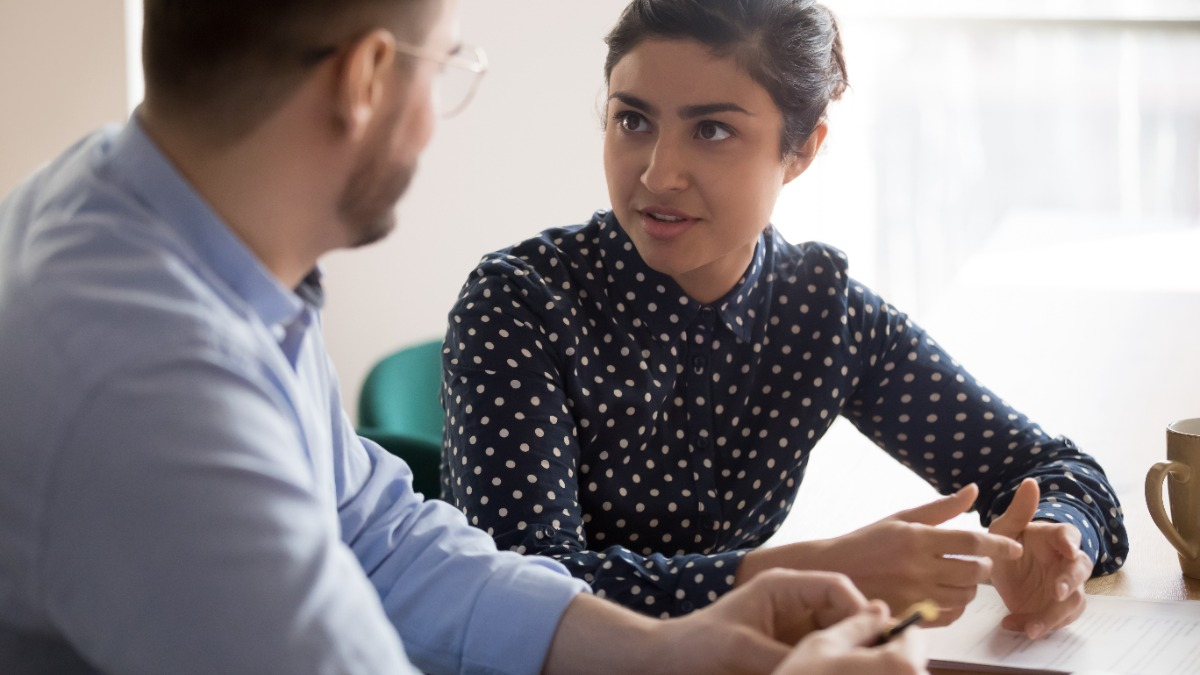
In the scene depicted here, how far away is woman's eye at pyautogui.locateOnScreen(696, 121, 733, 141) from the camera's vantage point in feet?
5.18

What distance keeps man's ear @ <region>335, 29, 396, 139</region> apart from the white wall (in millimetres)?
2431

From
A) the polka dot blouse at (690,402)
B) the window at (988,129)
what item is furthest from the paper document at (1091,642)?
the window at (988,129)

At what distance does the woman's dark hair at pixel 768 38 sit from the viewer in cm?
155

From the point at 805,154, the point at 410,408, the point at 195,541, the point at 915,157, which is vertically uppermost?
the point at 805,154

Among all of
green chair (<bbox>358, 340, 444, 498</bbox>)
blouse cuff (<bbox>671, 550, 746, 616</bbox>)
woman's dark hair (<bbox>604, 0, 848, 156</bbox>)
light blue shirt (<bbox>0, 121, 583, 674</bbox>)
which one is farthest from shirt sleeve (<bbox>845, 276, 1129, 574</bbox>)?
light blue shirt (<bbox>0, 121, 583, 674</bbox>)

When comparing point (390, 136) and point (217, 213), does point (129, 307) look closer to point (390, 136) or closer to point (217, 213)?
point (217, 213)

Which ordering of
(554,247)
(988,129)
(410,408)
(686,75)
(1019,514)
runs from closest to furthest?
(1019,514) < (686,75) < (554,247) < (410,408) < (988,129)

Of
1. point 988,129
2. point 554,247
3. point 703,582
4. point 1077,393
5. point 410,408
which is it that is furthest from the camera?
point 988,129

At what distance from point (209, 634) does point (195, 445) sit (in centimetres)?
10

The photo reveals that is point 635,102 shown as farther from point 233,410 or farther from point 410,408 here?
point 410,408

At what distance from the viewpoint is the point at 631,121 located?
1.60 metres

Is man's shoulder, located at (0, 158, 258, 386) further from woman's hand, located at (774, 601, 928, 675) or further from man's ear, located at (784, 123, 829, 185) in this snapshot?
man's ear, located at (784, 123, 829, 185)

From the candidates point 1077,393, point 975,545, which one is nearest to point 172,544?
point 975,545

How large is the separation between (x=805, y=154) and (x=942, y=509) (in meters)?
0.59
